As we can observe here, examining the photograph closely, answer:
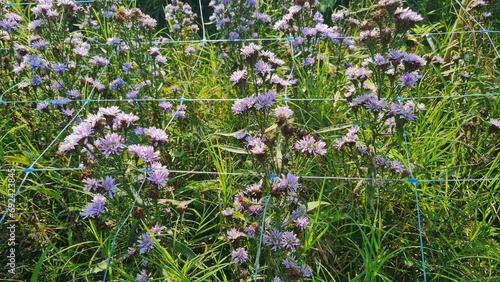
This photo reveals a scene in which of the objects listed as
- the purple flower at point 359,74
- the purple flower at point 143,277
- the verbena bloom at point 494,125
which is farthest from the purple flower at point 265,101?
the verbena bloom at point 494,125

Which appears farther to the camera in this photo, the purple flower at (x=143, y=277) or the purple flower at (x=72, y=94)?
the purple flower at (x=72, y=94)

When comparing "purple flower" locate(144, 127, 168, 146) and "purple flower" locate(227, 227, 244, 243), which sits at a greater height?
"purple flower" locate(144, 127, 168, 146)

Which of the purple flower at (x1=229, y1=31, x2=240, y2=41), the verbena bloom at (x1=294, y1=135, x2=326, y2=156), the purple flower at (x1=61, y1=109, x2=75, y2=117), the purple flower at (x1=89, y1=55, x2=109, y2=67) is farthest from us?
the purple flower at (x1=229, y1=31, x2=240, y2=41)

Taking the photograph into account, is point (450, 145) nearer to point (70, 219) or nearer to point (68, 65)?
point (70, 219)

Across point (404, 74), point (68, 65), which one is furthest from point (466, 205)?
point (68, 65)

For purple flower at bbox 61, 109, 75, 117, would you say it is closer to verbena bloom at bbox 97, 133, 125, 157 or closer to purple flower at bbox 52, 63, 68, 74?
purple flower at bbox 52, 63, 68, 74

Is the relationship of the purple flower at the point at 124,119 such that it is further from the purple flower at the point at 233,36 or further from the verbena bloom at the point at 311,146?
the purple flower at the point at 233,36

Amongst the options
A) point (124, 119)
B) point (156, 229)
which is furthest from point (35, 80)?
point (156, 229)

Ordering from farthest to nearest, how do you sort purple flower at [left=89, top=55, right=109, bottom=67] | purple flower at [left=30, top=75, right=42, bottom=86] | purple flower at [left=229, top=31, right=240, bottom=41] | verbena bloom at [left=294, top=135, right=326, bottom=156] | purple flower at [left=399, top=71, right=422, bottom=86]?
purple flower at [left=229, top=31, right=240, bottom=41] → purple flower at [left=89, top=55, right=109, bottom=67] → purple flower at [left=30, top=75, right=42, bottom=86] → purple flower at [left=399, top=71, right=422, bottom=86] → verbena bloom at [left=294, top=135, right=326, bottom=156]

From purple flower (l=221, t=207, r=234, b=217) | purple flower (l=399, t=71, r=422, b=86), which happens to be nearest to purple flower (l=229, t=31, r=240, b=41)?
purple flower (l=399, t=71, r=422, b=86)

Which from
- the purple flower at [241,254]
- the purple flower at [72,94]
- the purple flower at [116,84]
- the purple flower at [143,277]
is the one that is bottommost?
the purple flower at [143,277]

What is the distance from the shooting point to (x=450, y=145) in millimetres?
1989

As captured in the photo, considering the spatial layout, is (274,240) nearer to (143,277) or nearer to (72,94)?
(143,277)

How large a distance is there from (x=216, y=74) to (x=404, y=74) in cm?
103
